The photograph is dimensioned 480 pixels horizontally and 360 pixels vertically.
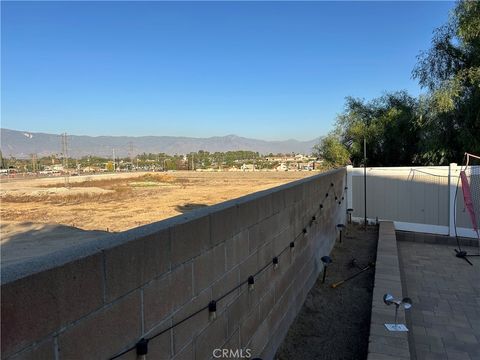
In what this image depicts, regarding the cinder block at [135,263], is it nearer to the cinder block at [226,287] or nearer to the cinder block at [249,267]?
the cinder block at [226,287]

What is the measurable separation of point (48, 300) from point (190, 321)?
124 centimetres

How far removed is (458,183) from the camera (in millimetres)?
10172

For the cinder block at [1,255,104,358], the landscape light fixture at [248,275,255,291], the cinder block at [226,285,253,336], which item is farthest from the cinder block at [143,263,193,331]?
the landscape light fixture at [248,275,255,291]

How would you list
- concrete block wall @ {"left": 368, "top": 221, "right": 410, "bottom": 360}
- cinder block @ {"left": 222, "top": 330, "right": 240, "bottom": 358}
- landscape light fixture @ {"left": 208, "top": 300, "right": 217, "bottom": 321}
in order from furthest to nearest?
concrete block wall @ {"left": 368, "top": 221, "right": 410, "bottom": 360}, cinder block @ {"left": 222, "top": 330, "right": 240, "bottom": 358}, landscape light fixture @ {"left": 208, "top": 300, "right": 217, "bottom": 321}

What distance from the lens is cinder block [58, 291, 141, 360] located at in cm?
147

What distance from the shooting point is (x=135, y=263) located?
187cm

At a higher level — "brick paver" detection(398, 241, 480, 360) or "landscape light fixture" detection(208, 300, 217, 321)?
"landscape light fixture" detection(208, 300, 217, 321)

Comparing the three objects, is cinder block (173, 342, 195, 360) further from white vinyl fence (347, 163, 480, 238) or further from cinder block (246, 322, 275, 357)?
white vinyl fence (347, 163, 480, 238)

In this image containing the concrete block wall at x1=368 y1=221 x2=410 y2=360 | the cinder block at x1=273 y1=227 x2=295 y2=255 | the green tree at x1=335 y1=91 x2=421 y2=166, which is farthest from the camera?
the green tree at x1=335 y1=91 x2=421 y2=166

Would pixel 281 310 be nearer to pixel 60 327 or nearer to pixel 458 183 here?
pixel 60 327

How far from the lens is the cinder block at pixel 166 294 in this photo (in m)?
1.99

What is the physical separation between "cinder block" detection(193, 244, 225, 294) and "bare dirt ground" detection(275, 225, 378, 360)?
6.51 feet

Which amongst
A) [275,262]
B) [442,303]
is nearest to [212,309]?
[275,262]

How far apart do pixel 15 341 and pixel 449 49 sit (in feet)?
50.3
